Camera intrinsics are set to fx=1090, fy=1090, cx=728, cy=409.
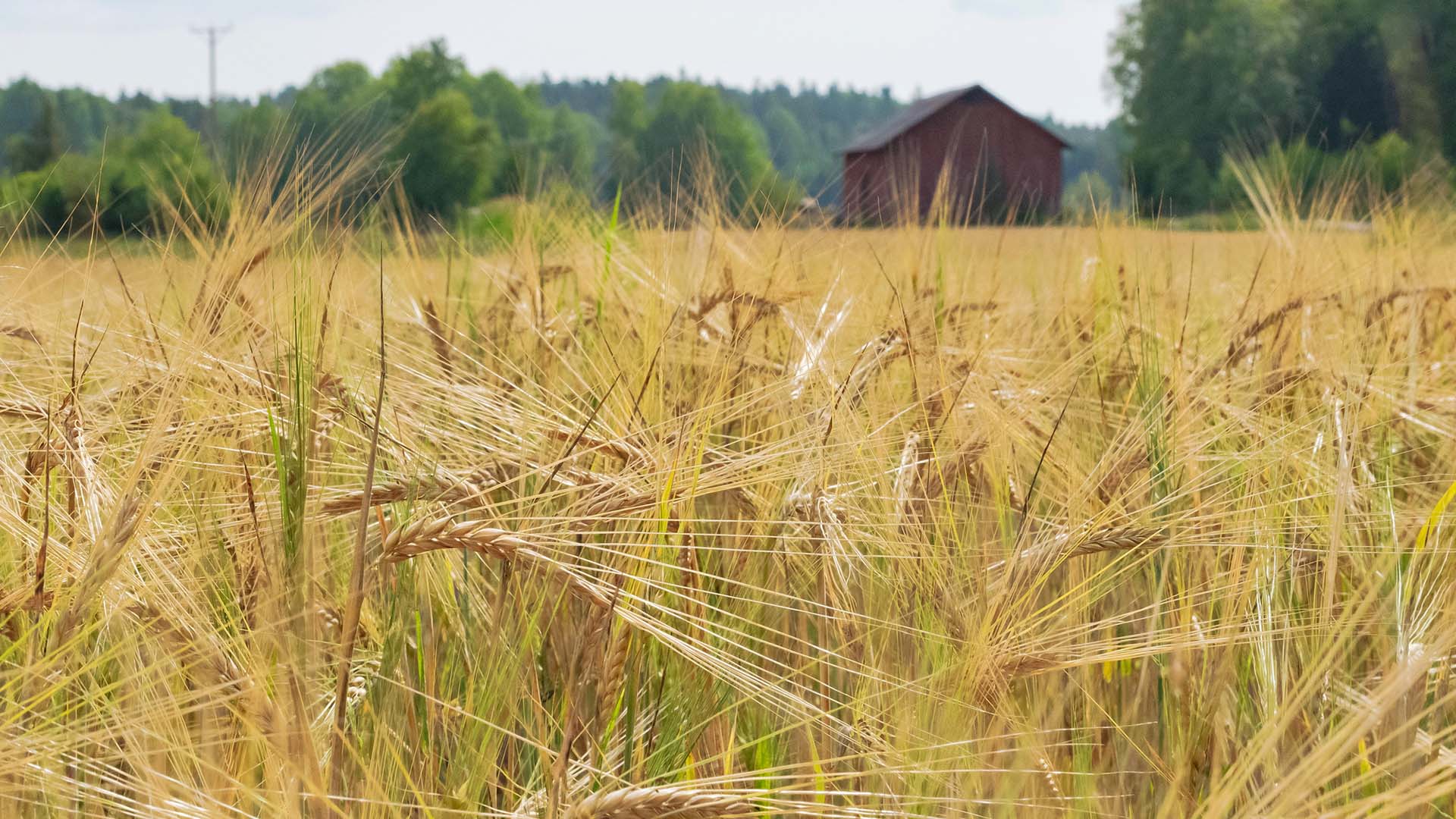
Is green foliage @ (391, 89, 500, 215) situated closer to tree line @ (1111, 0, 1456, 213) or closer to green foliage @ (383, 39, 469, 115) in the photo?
green foliage @ (383, 39, 469, 115)

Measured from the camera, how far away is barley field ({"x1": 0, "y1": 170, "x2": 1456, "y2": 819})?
2.45 feet

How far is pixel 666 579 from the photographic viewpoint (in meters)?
1.03

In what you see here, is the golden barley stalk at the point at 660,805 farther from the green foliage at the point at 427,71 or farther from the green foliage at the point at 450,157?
the green foliage at the point at 427,71

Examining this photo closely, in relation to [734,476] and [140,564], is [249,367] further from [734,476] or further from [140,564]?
[734,476]

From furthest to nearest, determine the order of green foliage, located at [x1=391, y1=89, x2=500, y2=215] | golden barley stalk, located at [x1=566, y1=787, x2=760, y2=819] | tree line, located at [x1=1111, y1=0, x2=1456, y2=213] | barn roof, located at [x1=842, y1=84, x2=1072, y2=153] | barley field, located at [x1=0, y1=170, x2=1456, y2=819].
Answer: tree line, located at [x1=1111, y1=0, x2=1456, y2=213] → barn roof, located at [x1=842, y1=84, x2=1072, y2=153] → green foliage, located at [x1=391, y1=89, x2=500, y2=215] → barley field, located at [x1=0, y1=170, x2=1456, y2=819] → golden barley stalk, located at [x1=566, y1=787, x2=760, y2=819]

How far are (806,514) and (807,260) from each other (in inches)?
51.4

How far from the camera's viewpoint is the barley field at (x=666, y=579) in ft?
2.45

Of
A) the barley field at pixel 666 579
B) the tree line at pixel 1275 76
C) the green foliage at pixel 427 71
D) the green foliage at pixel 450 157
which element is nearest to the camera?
the barley field at pixel 666 579

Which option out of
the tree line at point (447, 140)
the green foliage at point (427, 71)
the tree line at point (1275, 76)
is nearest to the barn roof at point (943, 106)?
the tree line at point (447, 140)

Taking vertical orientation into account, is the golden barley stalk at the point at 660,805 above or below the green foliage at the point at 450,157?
below

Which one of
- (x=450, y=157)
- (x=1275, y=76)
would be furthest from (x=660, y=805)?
(x=1275, y=76)

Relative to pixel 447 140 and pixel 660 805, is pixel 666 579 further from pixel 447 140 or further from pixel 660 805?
pixel 447 140

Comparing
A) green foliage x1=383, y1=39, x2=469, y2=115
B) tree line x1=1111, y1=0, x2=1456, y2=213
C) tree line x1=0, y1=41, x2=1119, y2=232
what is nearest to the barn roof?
tree line x1=0, y1=41, x2=1119, y2=232

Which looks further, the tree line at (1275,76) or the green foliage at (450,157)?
the tree line at (1275,76)
